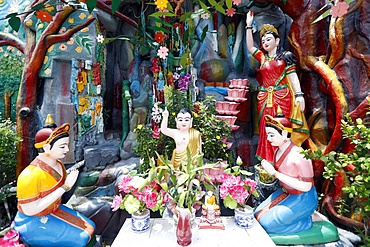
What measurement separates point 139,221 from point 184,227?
1.33 ft

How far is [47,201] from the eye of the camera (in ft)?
6.98

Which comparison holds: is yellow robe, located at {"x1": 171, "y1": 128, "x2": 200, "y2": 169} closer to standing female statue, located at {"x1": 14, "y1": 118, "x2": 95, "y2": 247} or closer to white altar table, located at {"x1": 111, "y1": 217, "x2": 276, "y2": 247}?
white altar table, located at {"x1": 111, "y1": 217, "x2": 276, "y2": 247}

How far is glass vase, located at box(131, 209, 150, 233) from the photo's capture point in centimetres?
202

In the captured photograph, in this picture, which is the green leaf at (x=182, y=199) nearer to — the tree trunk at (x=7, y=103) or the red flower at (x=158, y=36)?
the red flower at (x=158, y=36)

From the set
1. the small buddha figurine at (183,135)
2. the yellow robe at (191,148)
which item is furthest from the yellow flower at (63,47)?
the yellow robe at (191,148)

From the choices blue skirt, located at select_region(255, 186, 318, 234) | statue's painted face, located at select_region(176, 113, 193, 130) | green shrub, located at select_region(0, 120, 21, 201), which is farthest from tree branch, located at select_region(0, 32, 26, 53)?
blue skirt, located at select_region(255, 186, 318, 234)

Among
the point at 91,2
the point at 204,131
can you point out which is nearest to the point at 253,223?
the point at 204,131

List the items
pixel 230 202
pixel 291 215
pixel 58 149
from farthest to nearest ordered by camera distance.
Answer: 1. pixel 291 215
2. pixel 58 149
3. pixel 230 202

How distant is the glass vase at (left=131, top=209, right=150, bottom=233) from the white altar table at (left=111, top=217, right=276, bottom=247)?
0.11 ft

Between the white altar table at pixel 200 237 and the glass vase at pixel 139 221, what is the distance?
0.11ft

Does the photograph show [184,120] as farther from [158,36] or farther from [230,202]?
[158,36]

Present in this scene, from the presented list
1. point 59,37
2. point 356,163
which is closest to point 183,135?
point 356,163

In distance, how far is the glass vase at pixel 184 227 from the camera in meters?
1.86

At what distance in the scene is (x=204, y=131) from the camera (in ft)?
12.2
